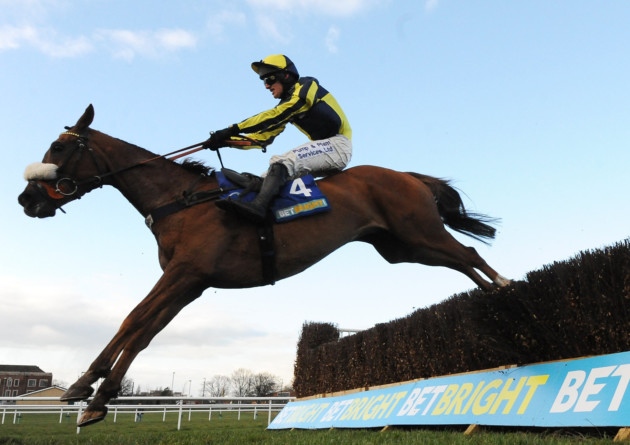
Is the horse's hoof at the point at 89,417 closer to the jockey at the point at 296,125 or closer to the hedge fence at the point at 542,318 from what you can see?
the jockey at the point at 296,125

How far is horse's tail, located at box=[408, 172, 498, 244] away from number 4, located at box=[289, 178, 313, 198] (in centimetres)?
154

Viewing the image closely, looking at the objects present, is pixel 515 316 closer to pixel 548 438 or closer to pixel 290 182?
pixel 548 438

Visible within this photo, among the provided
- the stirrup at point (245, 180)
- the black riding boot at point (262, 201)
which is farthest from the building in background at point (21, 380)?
the black riding boot at point (262, 201)

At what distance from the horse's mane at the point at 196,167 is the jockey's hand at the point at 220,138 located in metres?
0.19

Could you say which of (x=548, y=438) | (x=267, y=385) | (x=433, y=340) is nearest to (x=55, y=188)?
(x=548, y=438)

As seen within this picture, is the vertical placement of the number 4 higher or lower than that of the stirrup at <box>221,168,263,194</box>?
lower

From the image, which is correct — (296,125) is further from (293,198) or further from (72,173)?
(72,173)

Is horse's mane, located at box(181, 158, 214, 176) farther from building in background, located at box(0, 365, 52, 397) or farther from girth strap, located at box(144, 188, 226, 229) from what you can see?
building in background, located at box(0, 365, 52, 397)

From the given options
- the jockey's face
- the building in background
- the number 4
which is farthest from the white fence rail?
the building in background

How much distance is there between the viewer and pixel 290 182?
5152 millimetres

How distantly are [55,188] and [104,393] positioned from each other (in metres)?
1.77

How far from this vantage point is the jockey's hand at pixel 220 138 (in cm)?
521

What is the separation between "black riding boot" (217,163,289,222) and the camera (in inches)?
187

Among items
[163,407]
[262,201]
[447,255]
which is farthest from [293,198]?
[163,407]
